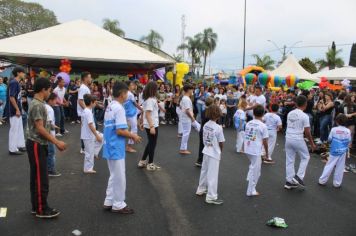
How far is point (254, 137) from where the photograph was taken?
601 centimetres

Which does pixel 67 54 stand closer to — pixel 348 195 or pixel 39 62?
pixel 39 62

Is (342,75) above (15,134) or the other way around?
above

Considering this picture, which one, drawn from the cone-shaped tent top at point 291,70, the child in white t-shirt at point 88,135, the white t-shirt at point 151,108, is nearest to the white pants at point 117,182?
the child in white t-shirt at point 88,135

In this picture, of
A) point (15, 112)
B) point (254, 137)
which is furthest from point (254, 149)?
point (15, 112)

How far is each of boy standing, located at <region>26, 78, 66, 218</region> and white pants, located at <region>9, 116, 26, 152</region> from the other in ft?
12.9

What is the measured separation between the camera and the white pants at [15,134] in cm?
811

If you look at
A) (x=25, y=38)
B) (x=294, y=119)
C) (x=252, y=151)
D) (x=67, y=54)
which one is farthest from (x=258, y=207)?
(x=25, y=38)

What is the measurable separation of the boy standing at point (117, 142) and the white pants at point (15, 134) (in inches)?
167

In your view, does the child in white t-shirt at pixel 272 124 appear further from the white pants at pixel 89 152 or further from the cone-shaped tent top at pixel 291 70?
the cone-shaped tent top at pixel 291 70

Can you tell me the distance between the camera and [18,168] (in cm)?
717

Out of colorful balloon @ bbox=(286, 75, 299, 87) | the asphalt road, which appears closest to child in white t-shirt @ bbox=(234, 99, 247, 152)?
the asphalt road

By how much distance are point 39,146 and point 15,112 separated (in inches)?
156

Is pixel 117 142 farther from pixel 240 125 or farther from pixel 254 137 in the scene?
pixel 240 125

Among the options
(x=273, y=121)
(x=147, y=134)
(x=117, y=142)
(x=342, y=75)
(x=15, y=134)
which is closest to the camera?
(x=117, y=142)
